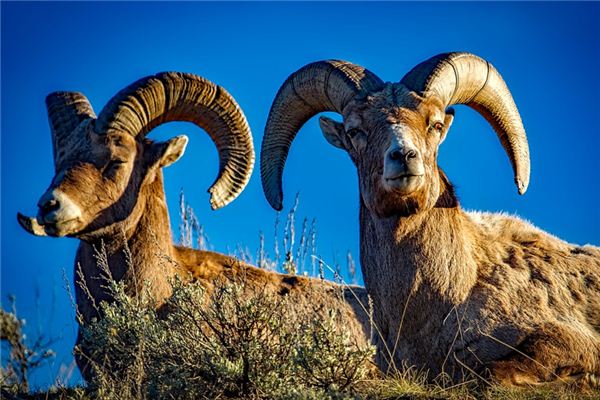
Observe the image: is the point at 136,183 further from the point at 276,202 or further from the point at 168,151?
the point at 276,202

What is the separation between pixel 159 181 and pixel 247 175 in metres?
1.10

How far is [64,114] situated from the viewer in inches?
432

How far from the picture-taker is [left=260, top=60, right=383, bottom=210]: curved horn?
8.72 metres

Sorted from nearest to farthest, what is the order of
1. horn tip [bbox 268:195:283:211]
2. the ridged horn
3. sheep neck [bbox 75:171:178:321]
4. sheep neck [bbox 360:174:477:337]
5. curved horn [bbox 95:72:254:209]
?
sheep neck [bbox 360:174:477:337] < horn tip [bbox 268:195:283:211] < sheep neck [bbox 75:171:178:321] < curved horn [bbox 95:72:254:209] < the ridged horn

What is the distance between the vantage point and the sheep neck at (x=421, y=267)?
309 inches

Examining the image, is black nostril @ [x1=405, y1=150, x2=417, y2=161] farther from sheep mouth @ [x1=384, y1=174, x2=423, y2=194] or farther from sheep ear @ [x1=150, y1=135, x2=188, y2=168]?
sheep ear @ [x1=150, y1=135, x2=188, y2=168]

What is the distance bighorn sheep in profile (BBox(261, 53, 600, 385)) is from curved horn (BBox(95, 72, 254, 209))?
227cm

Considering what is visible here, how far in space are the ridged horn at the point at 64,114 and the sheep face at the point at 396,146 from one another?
3.82m

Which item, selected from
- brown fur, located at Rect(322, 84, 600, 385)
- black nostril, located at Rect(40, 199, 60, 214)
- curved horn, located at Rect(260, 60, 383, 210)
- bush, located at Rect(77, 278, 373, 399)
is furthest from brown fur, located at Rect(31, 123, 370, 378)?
bush, located at Rect(77, 278, 373, 399)

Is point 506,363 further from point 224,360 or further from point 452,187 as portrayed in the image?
point 224,360

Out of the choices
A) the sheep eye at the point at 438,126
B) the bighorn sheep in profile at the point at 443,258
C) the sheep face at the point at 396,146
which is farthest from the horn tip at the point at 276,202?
the sheep eye at the point at 438,126

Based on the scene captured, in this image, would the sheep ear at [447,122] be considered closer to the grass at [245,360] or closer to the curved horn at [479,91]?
the curved horn at [479,91]

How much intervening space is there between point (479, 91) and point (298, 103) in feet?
6.24

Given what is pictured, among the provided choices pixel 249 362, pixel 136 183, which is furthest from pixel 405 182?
pixel 136 183
